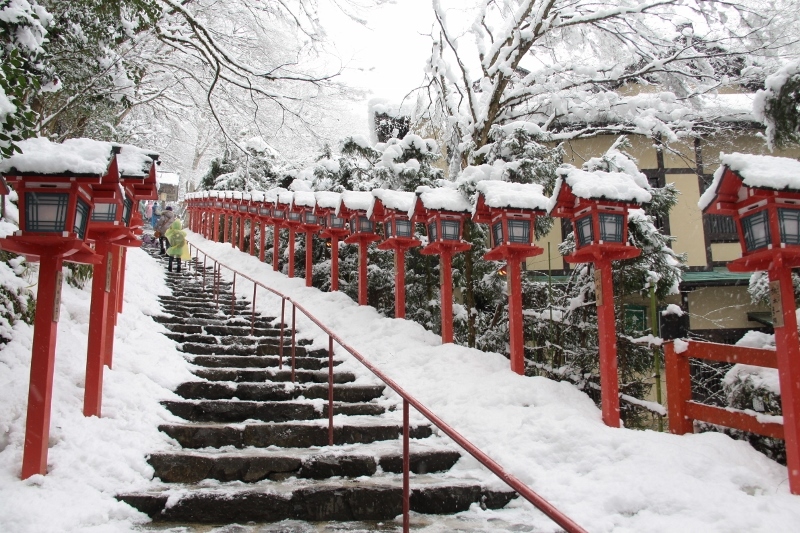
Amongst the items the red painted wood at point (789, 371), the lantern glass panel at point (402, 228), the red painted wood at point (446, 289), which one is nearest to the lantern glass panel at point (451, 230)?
the red painted wood at point (446, 289)

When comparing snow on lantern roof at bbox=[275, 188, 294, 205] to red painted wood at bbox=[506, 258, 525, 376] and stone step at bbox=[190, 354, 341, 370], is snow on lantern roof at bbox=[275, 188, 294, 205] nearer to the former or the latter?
stone step at bbox=[190, 354, 341, 370]

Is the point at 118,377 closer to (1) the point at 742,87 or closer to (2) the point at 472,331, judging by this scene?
(2) the point at 472,331

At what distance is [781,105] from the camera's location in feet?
13.7

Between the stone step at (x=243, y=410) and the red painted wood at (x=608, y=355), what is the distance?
3.00 metres

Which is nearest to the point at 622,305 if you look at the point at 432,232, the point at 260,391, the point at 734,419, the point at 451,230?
the point at 451,230

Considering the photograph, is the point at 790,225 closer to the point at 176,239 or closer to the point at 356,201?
the point at 356,201

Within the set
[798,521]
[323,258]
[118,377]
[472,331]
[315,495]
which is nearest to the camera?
[798,521]

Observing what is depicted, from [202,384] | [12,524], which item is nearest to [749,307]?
[202,384]

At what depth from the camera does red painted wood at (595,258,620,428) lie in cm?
552

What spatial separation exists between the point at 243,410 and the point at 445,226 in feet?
13.2

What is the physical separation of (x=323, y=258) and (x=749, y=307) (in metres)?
11.2

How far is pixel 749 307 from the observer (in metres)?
13.1

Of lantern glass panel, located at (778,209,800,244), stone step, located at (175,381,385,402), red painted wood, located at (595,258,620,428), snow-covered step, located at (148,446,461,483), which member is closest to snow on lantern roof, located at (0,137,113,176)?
snow-covered step, located at (148,446,461,483)

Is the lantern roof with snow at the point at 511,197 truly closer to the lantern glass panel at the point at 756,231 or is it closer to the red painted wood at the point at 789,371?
the lantern glass panel at the point at 756,231
